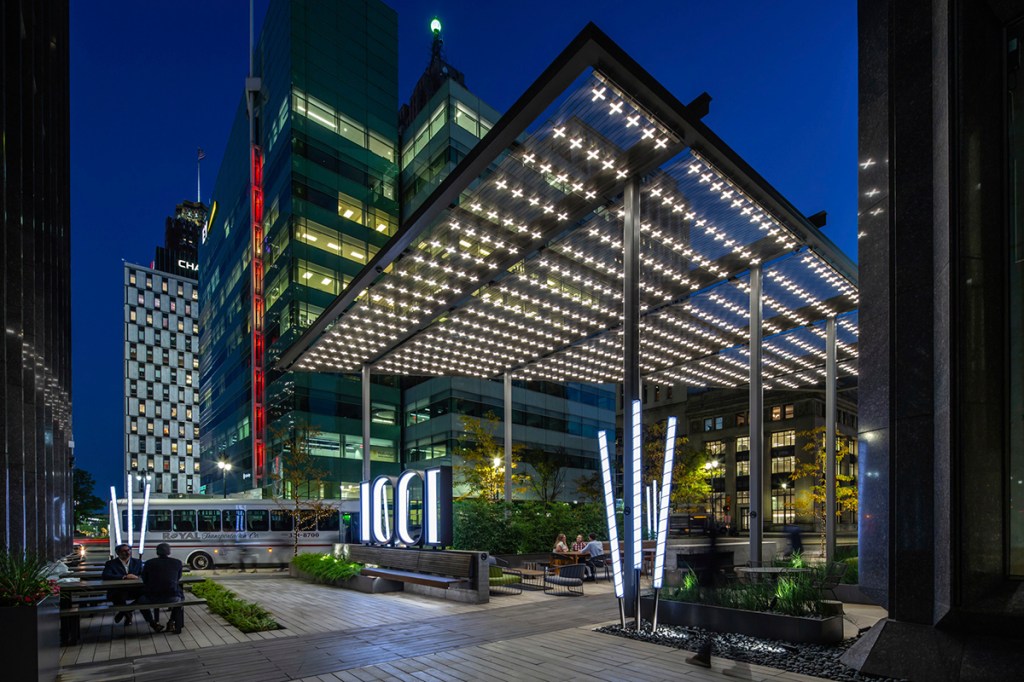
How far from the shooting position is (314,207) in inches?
1905

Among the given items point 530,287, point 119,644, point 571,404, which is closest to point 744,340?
point 530,287

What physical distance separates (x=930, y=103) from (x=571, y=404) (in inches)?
2080

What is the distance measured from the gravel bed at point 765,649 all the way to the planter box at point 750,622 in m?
0.12

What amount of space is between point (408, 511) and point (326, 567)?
3616mm

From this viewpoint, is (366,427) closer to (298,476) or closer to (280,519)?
(280,519)

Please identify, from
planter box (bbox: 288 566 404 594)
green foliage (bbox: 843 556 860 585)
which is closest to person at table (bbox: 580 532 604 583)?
planter box (bbox: 288 566 404 594)

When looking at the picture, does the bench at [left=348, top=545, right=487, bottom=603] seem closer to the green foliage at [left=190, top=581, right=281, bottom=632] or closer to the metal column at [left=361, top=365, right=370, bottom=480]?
the green foliage at [left=190, top=581, right=281, bottom=632]

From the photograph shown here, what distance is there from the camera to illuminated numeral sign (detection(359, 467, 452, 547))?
1628cm

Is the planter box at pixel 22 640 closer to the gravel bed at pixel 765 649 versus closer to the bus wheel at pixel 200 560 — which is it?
the gravel bed at pixel 765 649

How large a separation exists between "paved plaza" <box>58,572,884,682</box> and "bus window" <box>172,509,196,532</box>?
545 inches

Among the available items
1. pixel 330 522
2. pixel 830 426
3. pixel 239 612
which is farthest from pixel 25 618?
pixel 330 522

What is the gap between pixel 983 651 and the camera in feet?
22.7

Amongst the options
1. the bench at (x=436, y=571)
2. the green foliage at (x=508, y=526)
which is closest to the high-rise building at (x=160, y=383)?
the green foliage at (x=508, y=526)

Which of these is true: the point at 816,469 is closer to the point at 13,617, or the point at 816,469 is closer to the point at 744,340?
the point at 744,340
